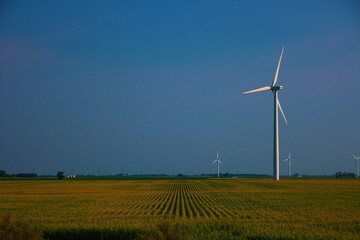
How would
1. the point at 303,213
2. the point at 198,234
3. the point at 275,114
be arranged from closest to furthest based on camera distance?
the point at 198,234 < the point at 303,213 < the point at 275,114

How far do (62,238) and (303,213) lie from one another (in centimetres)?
1903

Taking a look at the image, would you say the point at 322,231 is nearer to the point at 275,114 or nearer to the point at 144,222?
the point at 144,222

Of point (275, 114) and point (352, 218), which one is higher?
point (275, 114)

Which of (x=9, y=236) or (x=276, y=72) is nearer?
(x=9, y=236)

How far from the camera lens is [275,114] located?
90.1 m

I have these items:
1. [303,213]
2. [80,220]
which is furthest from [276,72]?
[80,220]

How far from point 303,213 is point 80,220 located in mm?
17020

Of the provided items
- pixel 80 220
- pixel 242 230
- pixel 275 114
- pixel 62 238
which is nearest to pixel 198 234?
pixel 242 230

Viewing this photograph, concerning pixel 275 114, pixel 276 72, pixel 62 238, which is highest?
pixel 276 72

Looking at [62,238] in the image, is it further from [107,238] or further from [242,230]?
[242,230]

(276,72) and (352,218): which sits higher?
(276,72)

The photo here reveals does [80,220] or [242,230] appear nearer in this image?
[242,230]

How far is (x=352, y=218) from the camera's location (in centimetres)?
3394

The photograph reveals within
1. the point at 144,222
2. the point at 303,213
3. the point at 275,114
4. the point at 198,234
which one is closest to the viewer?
the point at 198,234
